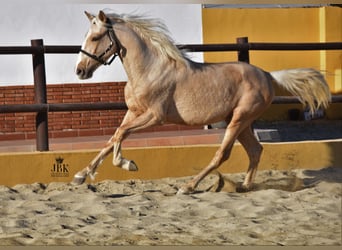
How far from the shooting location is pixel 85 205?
23.4 feet

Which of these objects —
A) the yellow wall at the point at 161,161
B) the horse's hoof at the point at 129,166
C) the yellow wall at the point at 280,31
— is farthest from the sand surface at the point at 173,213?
the yellow wall at the point at 280,31

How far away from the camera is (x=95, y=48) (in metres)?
7.29

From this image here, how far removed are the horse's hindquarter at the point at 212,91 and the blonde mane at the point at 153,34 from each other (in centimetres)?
21

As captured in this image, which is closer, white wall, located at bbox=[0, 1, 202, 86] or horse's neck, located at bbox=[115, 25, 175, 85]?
horse's neck, located at bbox=[115, 25, 175, 85]

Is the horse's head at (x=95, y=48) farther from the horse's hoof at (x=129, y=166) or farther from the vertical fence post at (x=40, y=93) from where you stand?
the vertical fence post at (x=40, y=93)

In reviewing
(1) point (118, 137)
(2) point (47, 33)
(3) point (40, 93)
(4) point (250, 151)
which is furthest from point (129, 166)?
(2) point (47, 33)

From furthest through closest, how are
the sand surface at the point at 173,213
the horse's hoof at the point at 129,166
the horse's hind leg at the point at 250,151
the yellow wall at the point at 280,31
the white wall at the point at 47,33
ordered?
the yellow wall at the point at 280,31 < the white wall at the point at 47,33 < the horse's hind leg at the point at 250,151 < the horse's hoof at the point at 129,166 < the sand surface at the point at 173,213

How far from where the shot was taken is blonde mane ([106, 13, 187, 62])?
24.7ft

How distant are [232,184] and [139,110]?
3.87 ft

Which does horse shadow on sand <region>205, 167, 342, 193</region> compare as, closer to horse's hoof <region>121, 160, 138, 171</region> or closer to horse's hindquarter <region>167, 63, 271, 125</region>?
horse's hindquarter <region>167, 63, 271, 125</region>

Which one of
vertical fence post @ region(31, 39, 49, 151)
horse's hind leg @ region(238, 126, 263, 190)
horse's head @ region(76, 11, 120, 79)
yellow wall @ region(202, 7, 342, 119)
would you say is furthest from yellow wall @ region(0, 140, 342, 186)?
yellow wall @ region(202, 7, 342, 119)

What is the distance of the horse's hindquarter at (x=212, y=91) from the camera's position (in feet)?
24.7

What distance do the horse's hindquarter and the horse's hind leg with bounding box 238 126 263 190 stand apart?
1.32 feet

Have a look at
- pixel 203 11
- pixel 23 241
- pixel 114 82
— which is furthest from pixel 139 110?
pixel 203 11
